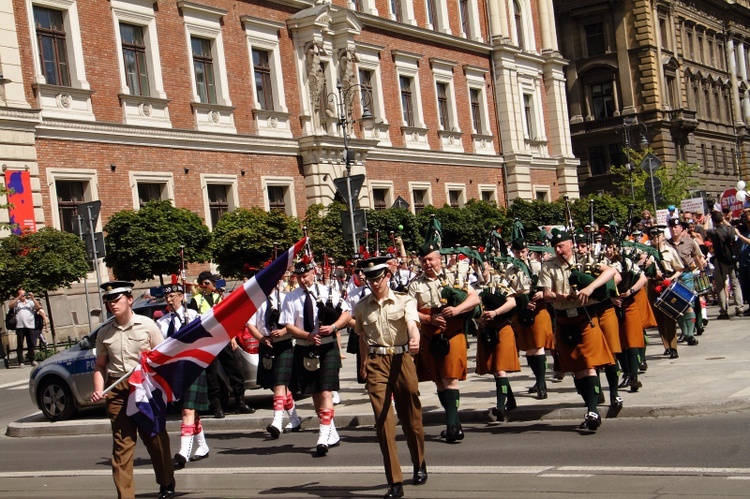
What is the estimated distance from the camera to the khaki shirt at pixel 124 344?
9344 millimetres

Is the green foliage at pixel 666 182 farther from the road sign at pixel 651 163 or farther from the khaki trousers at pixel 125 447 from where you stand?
the khaki trousers at pixel 125 447

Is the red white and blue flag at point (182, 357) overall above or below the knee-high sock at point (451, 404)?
above

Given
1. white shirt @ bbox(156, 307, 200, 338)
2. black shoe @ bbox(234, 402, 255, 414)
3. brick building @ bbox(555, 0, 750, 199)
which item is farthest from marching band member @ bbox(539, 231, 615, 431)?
brick building @ bbox(555, 0, 750, 199)

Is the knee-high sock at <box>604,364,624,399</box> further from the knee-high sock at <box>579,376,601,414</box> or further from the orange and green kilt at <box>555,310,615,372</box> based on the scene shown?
the knee-high sock at <box>579,376,601,414</box>

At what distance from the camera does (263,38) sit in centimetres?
3800

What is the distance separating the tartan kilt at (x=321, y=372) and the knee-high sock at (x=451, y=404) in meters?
1.28

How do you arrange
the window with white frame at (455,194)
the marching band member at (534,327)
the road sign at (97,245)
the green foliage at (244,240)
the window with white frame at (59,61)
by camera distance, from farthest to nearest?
the window with white frame at (455,194), the green foliage at (244,240), the window with white frame at (59,61), the road sign at (97,245), the marching band member at (534,327)

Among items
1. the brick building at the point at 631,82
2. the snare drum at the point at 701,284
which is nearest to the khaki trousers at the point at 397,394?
the snare drum at the point at 701,284

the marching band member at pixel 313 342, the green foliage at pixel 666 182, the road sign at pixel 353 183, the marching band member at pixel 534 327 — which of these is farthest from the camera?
the green foliage at pixel 666 182

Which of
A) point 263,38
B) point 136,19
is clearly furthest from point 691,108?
point 136,19

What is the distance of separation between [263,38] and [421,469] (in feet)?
99.4

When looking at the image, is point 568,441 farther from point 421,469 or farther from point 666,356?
point 666,356

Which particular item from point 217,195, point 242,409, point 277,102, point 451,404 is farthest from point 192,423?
point 277,102

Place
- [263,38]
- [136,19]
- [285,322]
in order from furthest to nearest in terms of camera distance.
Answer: [263,38]
[136,19]
[285,322]
